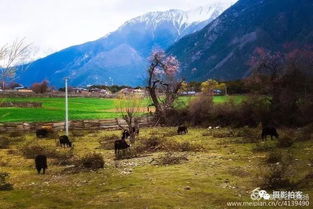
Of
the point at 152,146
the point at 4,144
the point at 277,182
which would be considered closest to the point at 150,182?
the point at 277,182

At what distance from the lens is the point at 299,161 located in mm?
18625

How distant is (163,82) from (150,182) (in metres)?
37.5

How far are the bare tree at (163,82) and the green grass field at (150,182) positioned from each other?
25092 millimetres

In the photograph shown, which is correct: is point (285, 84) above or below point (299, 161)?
above

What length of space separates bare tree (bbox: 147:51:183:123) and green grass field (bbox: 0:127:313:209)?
25.1 m

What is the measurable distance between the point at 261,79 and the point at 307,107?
25.7 feet

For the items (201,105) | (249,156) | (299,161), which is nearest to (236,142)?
(249,156)

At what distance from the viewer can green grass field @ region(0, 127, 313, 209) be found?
1302 cm

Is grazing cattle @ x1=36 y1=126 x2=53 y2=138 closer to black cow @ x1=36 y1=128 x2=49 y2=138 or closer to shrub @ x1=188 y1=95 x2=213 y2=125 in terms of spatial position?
black cow @ x1=36 y1=128 x2=49 y2=138

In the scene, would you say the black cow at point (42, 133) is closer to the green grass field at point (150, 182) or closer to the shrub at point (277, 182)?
the green grass field at point (150, 182)

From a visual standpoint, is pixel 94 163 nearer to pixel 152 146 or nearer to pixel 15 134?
pixel 152 146

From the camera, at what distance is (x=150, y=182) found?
15758 millimetres

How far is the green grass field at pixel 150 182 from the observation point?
13023 mm

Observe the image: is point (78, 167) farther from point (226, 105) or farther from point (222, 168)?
point (226, 105)
